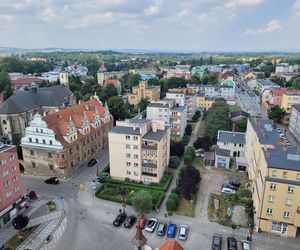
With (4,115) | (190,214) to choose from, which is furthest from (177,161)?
(4,115)

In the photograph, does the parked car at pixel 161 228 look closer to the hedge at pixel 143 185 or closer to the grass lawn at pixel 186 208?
the grass lawn at pixel 186 208

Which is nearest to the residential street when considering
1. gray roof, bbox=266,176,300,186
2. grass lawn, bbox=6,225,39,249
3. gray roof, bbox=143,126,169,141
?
grass lawn, bbox=6,225,39,249

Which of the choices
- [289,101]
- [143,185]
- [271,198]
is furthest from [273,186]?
[289,101]

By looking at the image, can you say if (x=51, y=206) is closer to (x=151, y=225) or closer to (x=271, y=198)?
(x=151, y=225)

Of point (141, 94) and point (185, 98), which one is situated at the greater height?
point (185, 98)

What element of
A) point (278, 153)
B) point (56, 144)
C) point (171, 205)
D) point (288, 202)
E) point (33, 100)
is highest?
point (33, 100)

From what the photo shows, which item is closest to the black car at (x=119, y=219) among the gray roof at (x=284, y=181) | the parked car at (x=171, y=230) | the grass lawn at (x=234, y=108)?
the parked car at (x=171, y=230)
